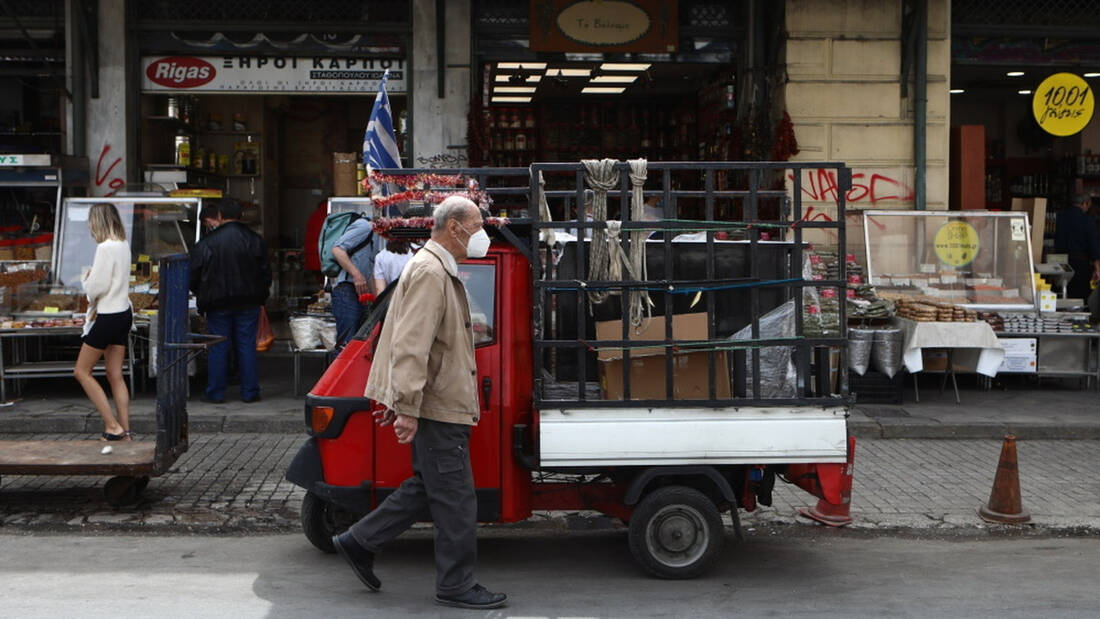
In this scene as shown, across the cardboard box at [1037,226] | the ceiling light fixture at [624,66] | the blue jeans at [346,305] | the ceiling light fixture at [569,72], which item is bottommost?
the blue jeans at [346,305]

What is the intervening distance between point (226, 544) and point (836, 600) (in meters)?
3.37

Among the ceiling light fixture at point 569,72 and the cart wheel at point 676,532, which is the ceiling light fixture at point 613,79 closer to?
the ceiling light fixture at point 569,72

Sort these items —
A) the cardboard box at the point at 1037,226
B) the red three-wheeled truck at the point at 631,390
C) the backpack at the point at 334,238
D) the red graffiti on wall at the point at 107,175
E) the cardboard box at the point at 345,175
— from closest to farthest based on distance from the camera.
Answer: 1. the red three-wheeled truck at the point at 631,390
2. the backpack at the point at 334,238
3. the red graffiti on wall at the point at 107,175
4. the cardboard box at the point at 345,175
5. the cardboard box at the point at 1037,226

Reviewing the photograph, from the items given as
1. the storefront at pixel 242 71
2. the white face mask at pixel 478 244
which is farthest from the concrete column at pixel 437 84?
the white face mask at pixel 478 244

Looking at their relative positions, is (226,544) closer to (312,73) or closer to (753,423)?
(753,423)

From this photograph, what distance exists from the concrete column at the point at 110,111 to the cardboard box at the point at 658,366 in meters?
8.13

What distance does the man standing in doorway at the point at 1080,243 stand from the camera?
13.6 metres

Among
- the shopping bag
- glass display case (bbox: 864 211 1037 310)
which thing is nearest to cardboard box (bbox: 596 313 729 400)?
the shopping bag

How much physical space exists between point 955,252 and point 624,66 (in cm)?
409

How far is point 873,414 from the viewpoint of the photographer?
1030cm

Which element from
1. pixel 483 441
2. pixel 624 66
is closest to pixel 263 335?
pixel 624 66

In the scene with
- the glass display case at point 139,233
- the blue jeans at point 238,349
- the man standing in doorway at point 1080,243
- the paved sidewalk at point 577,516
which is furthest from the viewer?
the man standing in doorway at point 1080,243

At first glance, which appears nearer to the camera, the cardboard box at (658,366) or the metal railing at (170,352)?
the cardboard box at (658,366)

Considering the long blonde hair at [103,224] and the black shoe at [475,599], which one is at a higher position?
the long blonde hair at [103,224]
